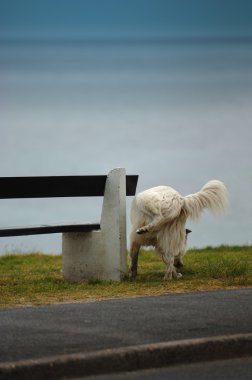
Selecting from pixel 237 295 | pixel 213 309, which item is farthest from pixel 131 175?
pixel 213 309

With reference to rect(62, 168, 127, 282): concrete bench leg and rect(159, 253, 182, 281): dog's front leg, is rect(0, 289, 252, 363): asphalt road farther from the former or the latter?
rect(62, 168, 127, 282): concrete bench leg

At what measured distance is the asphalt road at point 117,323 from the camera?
775cm

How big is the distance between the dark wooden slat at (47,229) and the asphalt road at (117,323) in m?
2.67

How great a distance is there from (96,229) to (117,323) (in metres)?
4.83

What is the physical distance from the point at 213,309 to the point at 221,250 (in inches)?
427

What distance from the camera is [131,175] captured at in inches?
546

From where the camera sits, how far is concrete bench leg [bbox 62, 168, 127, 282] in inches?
527

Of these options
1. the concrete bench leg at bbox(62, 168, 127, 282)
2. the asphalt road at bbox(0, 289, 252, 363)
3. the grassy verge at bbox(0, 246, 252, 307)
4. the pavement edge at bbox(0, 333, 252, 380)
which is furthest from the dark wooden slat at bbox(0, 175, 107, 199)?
the pavement edge at bbox(0, 333, 252, 380)

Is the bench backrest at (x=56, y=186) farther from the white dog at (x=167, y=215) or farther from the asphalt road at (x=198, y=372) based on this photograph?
the asphalt road at (x=198, y=372)

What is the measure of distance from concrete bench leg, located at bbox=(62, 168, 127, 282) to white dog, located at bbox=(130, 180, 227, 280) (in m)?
0.20

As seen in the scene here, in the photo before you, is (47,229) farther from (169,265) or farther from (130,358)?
(130,358)

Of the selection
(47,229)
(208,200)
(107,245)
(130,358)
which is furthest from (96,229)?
(130,358)

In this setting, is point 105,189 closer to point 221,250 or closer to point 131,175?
point 131,175

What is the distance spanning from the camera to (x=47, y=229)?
1317cm
